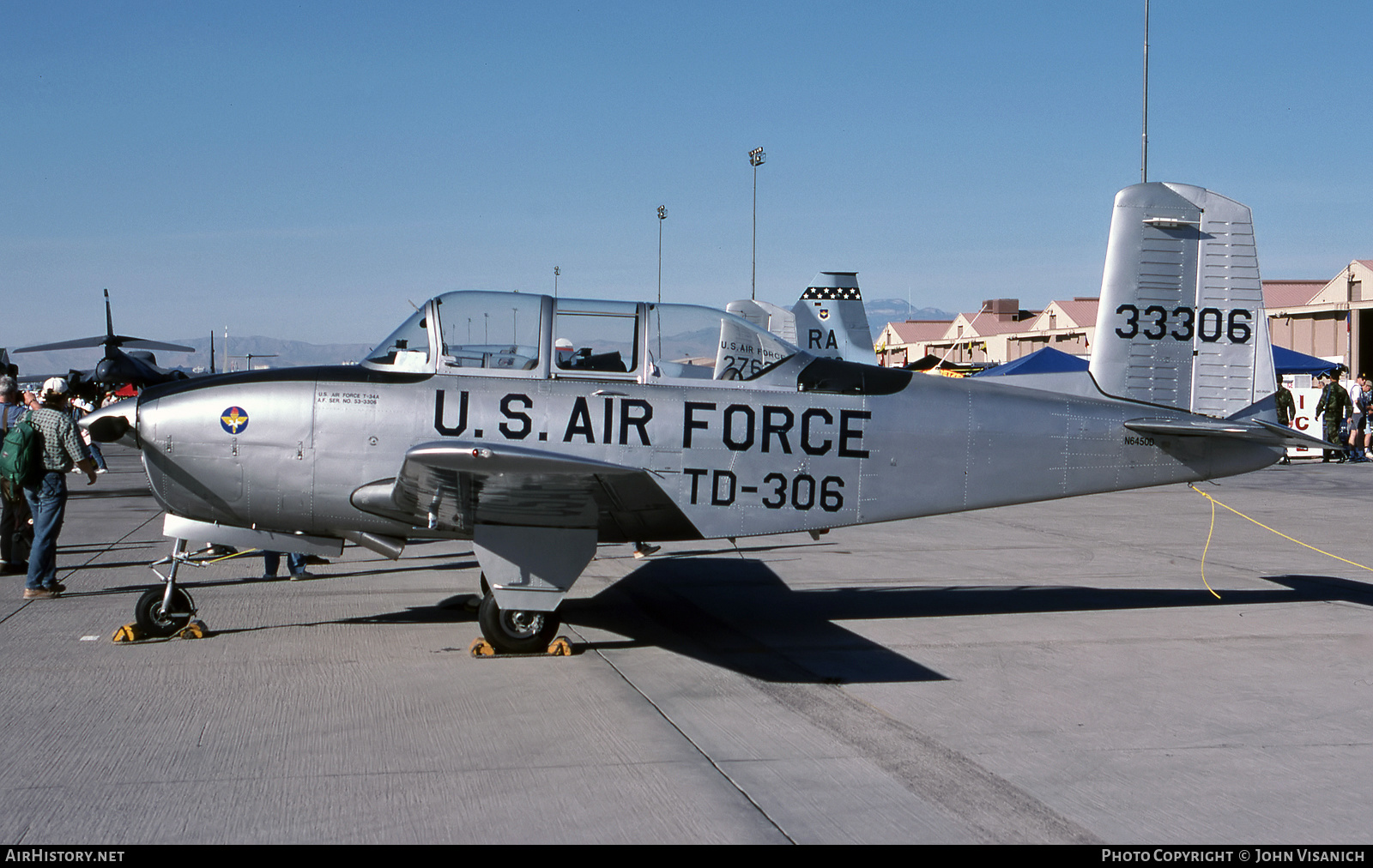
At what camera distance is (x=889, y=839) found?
394 cm

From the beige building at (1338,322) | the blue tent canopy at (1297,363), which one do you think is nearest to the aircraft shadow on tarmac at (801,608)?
the blue tent canopy at (1297,363)

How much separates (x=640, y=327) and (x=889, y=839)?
4.17 metres

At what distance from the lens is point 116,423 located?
704cm

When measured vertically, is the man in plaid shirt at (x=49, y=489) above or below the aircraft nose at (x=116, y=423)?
below

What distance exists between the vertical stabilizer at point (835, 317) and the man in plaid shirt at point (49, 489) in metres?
15.9

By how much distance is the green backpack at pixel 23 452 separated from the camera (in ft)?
29.7

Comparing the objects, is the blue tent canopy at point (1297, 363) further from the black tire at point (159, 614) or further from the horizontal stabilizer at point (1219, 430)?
the black tire at point (159, 614)

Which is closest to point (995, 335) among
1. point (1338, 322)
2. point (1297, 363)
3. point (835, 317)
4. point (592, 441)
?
point (1338, 322)

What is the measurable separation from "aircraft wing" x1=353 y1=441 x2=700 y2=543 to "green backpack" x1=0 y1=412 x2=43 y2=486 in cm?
392

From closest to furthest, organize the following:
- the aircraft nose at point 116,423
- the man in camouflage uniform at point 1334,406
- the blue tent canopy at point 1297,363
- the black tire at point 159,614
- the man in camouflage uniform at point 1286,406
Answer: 1. the aircraft nose at point 116,423
2. the black tire at point 159,614
3. the man in camouflage uniform at point 1334,406
4. the man in camouflage uniform at point 1286,406
5. the blue tent canopy at point 1297,363

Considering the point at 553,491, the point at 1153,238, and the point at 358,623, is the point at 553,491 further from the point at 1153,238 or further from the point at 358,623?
the point at 1153,238

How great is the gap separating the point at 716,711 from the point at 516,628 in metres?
1.85
